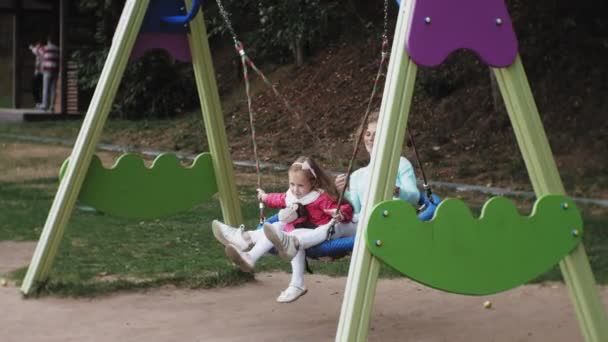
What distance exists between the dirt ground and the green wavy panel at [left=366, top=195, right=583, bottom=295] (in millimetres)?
940

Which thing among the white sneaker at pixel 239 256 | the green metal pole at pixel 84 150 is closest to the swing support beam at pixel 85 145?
the green metal pole at pixel 84 150

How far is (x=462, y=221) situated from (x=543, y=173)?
18.6 inches

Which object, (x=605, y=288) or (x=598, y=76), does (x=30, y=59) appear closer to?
(x=598, y=76)

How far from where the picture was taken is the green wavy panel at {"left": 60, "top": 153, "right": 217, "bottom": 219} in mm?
6168

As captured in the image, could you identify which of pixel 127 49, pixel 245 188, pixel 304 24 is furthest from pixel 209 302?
pixel 304 24

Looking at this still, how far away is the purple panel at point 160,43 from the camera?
6289 millimetres

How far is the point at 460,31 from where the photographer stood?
14.4ft

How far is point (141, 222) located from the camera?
9.62 m

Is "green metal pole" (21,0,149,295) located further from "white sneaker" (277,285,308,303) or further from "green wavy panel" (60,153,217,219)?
"white sneaker" (277,285,308,303)

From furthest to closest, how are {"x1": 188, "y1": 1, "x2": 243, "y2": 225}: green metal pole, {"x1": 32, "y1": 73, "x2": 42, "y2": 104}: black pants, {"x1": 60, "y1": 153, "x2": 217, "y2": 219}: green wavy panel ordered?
1. {"x1": 32, "y1": 73, "x2": 42, "y2": 104}: black pants
2. {"x1": 188, "y1": 1, "x2": 243, "y2": 225}: green metal pole
3. {"x1": 60, "y1": 153, "x2": 217, "y2": 219}: green wavy panel

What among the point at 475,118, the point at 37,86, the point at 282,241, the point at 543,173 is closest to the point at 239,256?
the point at 282,241

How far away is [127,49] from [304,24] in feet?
24.8

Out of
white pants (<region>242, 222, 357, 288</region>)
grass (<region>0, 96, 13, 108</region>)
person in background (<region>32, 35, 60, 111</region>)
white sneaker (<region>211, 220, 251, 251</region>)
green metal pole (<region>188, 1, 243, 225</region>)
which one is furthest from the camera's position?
grass (<region>0, 96, 13, 108</region>)

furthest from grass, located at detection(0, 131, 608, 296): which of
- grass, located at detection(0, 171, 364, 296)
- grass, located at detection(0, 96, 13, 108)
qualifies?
grass, located at detection(0, 96, 13, 108)
